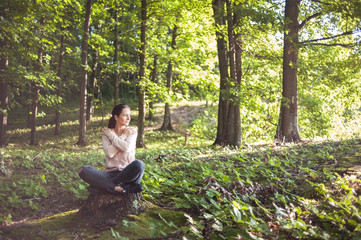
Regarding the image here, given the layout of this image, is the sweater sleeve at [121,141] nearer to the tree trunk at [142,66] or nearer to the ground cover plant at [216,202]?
the ground cover plant at [216,202]

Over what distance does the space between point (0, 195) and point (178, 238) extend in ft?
11.5

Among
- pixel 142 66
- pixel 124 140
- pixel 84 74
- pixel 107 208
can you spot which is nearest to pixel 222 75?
pixel 142 66

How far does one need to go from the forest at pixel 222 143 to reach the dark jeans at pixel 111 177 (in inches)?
18.3

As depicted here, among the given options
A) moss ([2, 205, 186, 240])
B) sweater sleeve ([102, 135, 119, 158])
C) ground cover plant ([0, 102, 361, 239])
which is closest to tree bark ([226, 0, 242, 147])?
ground cover plant ([0, 102, 361, 239])

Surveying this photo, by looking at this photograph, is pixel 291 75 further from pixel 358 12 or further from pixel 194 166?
pixel 194 166

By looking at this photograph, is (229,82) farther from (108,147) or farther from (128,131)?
(108,147)

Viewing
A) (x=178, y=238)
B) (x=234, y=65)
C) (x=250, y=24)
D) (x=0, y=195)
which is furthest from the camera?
(x=234, y=65)

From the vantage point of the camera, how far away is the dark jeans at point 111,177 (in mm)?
3756

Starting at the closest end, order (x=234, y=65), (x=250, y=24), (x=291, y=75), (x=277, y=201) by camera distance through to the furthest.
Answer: (x=277, y=201)
(x=250, y=24)
(x=234, y=65)
(x=291, y=75)

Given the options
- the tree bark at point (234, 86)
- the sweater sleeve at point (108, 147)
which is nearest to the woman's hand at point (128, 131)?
the sweater sleeve at point (108, 147)

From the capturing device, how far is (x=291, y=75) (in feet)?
41.3

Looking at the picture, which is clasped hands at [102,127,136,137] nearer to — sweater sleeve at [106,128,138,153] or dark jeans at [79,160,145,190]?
sweater sleeve at [106,128,138,153]

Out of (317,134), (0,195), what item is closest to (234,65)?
(0,195)

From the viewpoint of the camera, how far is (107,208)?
3.77m
